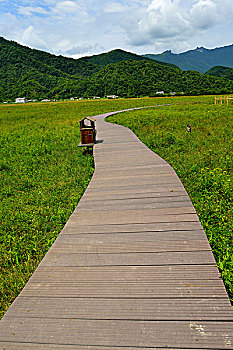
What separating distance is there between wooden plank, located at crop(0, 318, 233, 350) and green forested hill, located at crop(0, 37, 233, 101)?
3861 inches

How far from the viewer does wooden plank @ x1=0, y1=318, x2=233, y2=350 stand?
1.42 meters

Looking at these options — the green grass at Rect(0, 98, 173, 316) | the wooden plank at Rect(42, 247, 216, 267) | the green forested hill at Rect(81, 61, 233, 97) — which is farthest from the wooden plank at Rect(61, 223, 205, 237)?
the green forested hill at Rect(81, 61, 233, 97)

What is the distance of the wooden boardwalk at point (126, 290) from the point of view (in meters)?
1.47

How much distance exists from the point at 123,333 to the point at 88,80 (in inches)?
5038

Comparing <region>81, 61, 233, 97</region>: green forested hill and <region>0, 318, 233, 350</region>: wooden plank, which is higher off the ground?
<region>81, 61, 233, 97</region>: green forested hill

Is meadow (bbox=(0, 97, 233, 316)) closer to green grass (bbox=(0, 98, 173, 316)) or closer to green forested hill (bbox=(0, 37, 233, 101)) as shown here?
green grass (bbox=(0, 98, 173, 316))

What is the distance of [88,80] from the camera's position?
119 m

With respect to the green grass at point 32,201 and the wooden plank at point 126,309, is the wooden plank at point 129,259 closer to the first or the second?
the wooden plank at point 126,309

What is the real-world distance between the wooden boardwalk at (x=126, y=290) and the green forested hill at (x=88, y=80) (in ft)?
318

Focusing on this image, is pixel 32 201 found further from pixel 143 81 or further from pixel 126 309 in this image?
pixel 143 81

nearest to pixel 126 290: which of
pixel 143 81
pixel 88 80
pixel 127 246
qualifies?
pixel 127 246

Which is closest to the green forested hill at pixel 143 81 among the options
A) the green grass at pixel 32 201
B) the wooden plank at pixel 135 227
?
the green grass at pixel 32 201

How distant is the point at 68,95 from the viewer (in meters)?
112

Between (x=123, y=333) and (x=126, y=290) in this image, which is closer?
(x=123, y=333)
